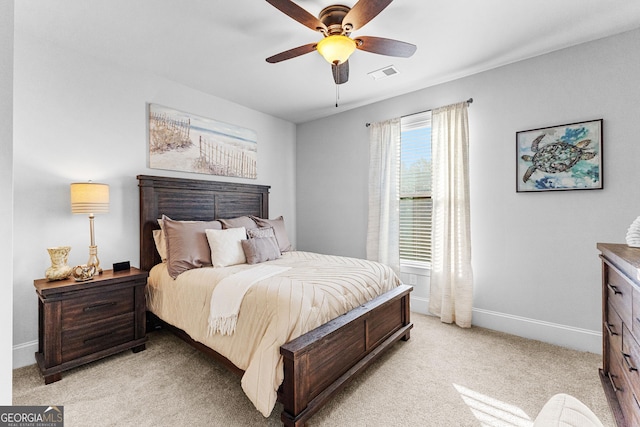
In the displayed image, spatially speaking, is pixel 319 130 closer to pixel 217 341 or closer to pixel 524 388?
pixel 217 341

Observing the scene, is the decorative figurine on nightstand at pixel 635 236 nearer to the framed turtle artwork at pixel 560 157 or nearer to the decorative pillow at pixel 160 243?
the framed turtle artwork at pixel 560 157

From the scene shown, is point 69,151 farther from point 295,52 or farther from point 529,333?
point 529,333

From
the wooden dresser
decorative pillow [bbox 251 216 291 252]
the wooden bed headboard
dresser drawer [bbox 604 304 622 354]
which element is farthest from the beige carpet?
decorative pillow [bbox 251 216 291 252]

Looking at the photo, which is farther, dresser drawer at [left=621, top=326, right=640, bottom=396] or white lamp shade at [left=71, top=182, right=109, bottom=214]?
white lamp shade at [left=71, top=182, right=109, bottom=214]

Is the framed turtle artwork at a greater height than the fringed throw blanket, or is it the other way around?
the framed turtle artwork

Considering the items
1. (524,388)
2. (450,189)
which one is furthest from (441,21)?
(524,388)

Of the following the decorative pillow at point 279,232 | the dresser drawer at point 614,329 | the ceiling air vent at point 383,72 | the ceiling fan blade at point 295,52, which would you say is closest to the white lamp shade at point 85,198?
the decorative pillow at point 279,232

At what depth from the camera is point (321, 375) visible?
5.83ft

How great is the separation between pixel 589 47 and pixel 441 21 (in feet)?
4.74

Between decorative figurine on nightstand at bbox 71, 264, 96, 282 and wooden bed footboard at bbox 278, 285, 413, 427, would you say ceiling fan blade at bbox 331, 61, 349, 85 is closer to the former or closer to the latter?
wooden bed footboard at bbox 278, 285, 413, 427

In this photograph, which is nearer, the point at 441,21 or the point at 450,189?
the point at 441,21

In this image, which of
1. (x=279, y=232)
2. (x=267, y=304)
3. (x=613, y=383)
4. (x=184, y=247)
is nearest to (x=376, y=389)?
(x=267, y=304)

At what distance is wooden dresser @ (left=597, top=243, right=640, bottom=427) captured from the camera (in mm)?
1151

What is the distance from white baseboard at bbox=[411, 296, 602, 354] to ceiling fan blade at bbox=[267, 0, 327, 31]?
10.3ft
